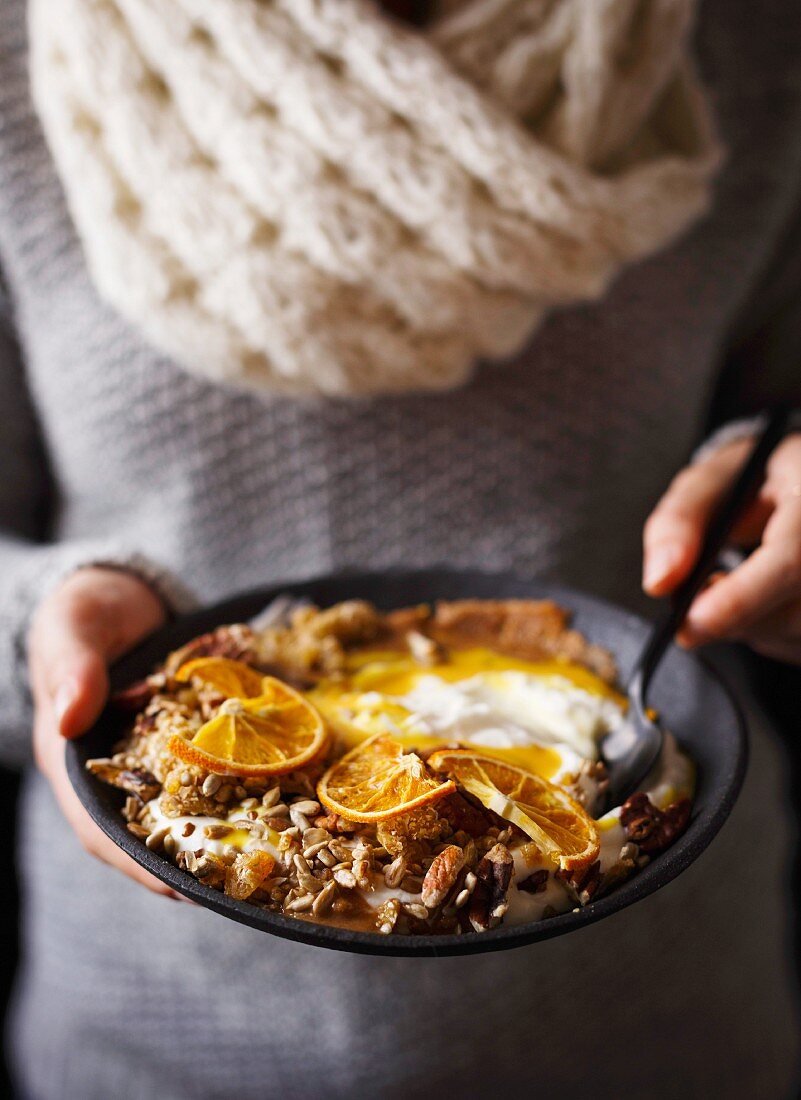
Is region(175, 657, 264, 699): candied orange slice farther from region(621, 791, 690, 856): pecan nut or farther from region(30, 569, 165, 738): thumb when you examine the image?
region(621, 791, 690, 856): pecan nut

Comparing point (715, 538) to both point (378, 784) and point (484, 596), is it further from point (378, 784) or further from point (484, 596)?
point (378, 784)

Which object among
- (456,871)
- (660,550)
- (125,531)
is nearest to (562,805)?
(456,871)

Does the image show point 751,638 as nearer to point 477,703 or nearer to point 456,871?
point 477,703

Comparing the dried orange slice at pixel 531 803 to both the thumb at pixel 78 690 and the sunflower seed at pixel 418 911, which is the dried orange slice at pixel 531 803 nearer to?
the sunflower seed at pixel 418 911

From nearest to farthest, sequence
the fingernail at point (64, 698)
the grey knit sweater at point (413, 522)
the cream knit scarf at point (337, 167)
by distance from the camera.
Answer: the fingernail at point (64, 698), the cream knit scarf at point (337, 167), the grey knit sweater at point (413, 522)

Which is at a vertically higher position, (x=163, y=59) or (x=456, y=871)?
(x=163, y=59)

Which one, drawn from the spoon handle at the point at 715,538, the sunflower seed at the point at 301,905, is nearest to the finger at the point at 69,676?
the sunflower seed at the point at 301,905

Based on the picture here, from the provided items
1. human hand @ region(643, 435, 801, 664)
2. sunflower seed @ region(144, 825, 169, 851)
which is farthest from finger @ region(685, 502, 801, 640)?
sunflower seed @ region(144, 825, 169, 851)
